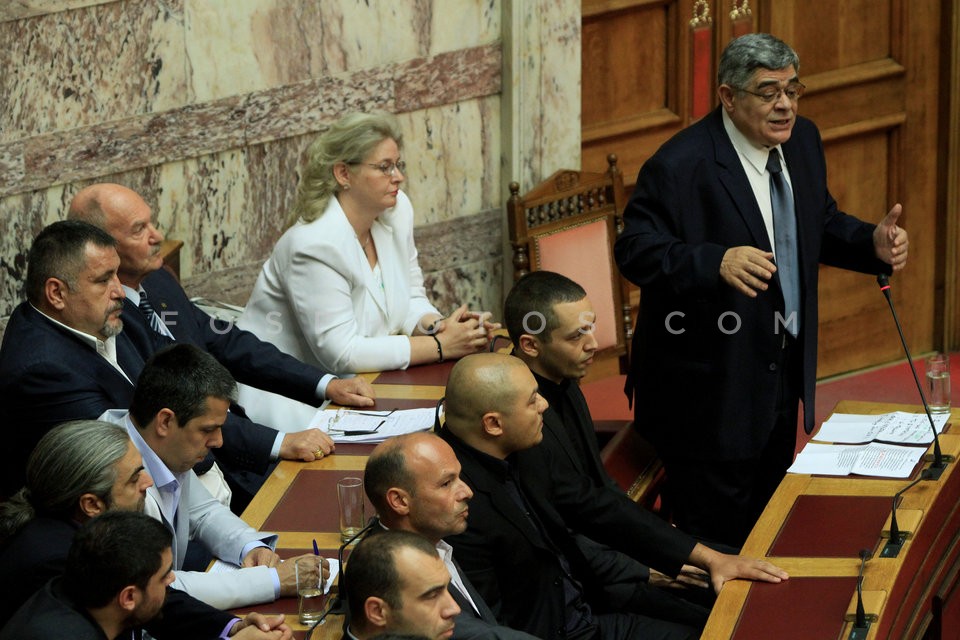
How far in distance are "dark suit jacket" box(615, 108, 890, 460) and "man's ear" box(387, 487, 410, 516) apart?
1295 millimetres

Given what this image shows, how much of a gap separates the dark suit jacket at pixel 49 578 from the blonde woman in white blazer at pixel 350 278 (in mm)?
1610

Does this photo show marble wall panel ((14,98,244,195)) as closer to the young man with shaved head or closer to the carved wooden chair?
the carved wooden chair

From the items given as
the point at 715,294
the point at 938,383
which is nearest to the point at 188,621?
the point at 715,294

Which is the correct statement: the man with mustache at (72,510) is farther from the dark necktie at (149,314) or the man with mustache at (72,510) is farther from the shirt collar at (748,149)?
Answer: the shirt collar at (748,149)

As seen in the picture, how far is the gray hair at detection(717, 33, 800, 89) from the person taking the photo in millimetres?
4270

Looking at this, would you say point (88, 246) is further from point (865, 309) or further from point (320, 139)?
point (865, 309)

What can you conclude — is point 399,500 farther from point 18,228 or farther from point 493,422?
point 18,228

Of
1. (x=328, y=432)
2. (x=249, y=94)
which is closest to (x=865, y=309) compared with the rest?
(x=249, y=94)

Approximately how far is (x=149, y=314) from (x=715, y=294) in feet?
5.27

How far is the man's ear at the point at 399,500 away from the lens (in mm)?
3275

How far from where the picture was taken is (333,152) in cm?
484

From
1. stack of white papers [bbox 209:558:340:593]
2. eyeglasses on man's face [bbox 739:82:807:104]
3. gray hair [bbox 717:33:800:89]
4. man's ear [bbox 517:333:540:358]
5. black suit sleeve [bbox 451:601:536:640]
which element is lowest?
black suit sleeve [bbox 451:601:536:640]

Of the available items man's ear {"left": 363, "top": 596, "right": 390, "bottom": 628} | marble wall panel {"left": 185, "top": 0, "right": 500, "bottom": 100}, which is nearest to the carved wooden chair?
marble wall panel {"left": 185, "top": 0, "right": 500, "bottom": 100}

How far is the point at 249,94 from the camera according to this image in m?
5.42
